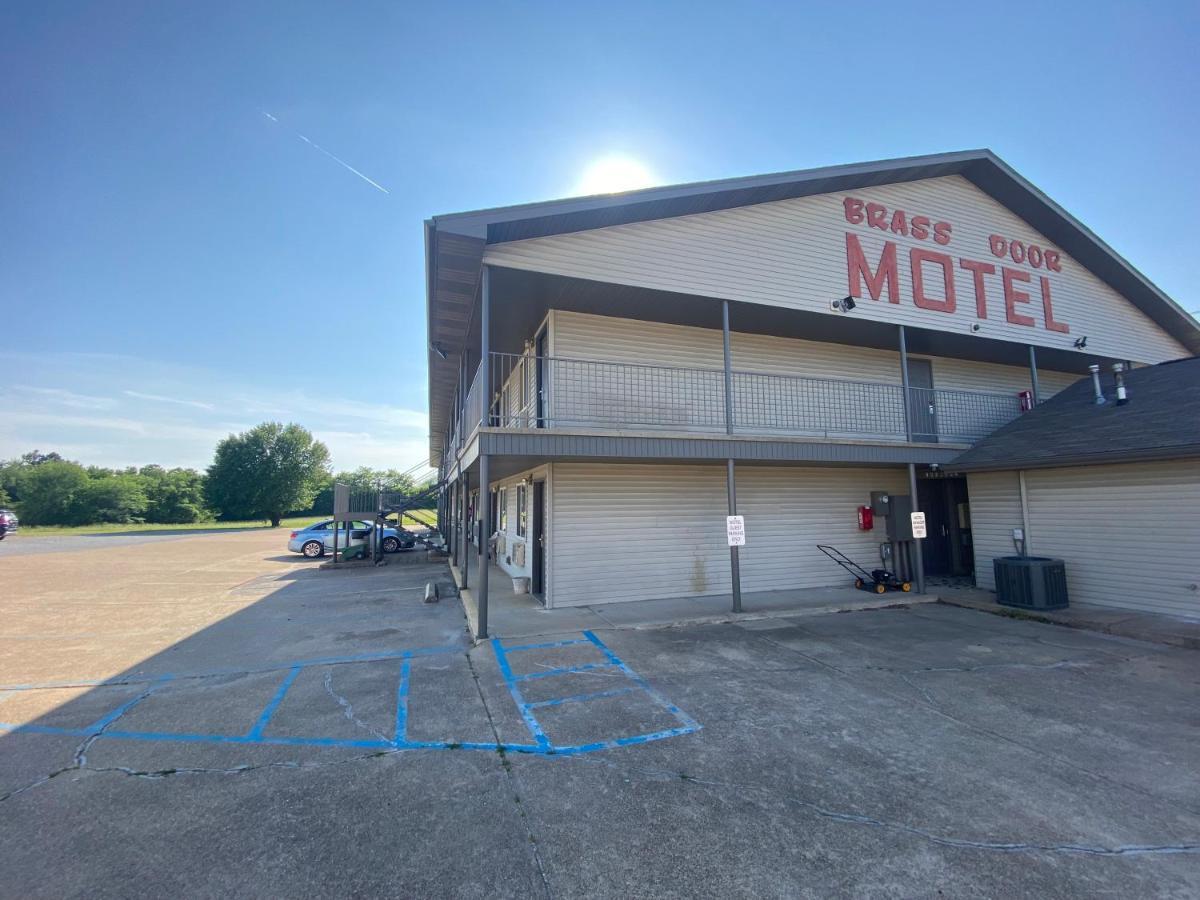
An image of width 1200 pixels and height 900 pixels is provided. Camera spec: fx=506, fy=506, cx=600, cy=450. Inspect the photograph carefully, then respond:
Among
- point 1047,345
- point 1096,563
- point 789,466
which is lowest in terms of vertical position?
point 1096,563

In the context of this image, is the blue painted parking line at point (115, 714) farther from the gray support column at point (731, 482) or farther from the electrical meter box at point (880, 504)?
the electrical meter box at point (880, 504)

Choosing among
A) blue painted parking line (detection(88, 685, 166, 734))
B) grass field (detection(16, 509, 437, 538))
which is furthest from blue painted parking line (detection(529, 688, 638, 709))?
grass field (detection(16, 509, 437, 538))

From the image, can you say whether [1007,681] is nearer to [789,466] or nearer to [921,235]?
[789,466]

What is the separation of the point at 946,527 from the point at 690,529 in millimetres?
7537

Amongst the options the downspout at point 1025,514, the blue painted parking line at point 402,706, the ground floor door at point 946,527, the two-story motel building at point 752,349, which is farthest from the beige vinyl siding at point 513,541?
the ground floor door at point 946,527

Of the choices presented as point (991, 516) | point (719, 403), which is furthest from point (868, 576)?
point (719, 403)

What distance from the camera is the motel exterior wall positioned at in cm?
798

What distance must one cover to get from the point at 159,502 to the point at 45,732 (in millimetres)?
56707

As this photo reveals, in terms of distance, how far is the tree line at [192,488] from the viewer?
42.4m

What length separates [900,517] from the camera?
33.8 ft

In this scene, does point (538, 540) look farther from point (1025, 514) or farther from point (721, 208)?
point (1025, 514)

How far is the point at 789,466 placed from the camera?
11102mm

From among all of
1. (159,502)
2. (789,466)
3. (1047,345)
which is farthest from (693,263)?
(159,502)

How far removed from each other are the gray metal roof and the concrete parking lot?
315 centimetres
